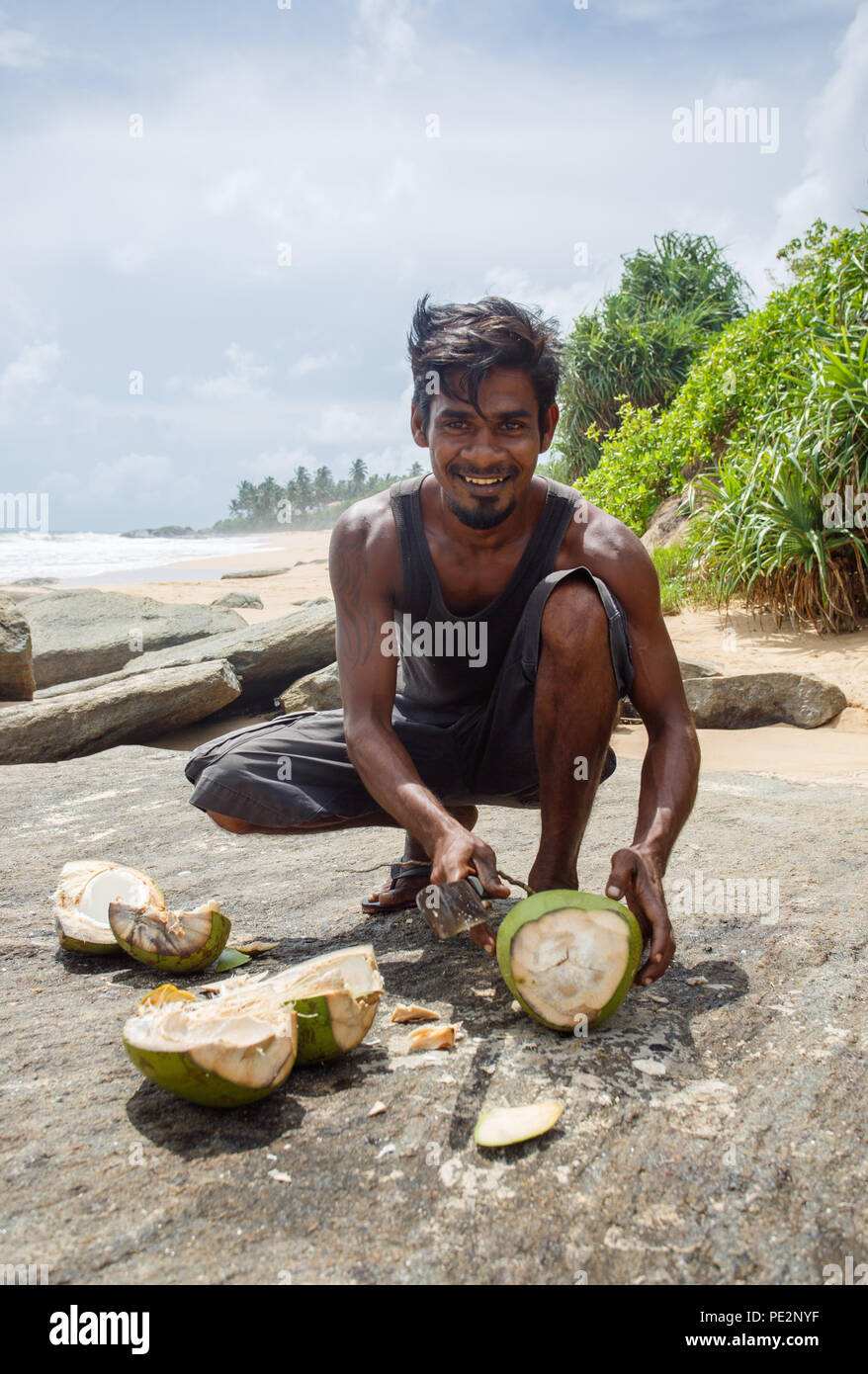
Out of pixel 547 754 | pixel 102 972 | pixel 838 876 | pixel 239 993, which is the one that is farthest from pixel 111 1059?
pixel 838 876

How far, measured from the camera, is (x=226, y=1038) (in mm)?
1503

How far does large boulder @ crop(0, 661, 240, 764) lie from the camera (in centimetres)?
520

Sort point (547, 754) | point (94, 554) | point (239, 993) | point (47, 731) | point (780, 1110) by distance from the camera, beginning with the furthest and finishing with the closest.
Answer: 1. point (94, 554)
2. point (47, 731)
3. point (547, 754)
4. point (239, 993)
5. point (780, 1110)

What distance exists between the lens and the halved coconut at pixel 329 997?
163 cm

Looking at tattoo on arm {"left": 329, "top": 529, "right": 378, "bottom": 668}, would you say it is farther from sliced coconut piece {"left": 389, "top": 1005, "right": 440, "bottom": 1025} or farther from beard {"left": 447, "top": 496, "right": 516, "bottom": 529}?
sliced coconut piece {"left": 389, "top": 1005, "right": 440, "bottom": 1025}

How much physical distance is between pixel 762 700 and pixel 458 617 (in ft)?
11.2

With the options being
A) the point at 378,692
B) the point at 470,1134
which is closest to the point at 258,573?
the point at 378,692

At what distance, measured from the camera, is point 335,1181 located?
1.38 meters

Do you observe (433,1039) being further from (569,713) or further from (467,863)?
(569,713)

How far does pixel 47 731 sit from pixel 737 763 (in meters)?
3.58

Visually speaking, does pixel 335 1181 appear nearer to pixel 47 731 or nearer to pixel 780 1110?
pixel 780 1110

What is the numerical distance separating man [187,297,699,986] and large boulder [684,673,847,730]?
9.80 ft

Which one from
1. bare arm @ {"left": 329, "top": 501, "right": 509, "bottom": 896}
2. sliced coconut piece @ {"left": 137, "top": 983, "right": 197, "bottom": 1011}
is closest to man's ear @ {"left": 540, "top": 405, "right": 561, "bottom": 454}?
bare arm @ {"left": 329, "top": 501, "right": 509, "bottom": 896}

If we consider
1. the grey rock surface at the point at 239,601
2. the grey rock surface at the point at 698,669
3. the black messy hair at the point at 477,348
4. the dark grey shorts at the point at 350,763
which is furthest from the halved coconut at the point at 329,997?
the grey rock surface at the point at 239,601
